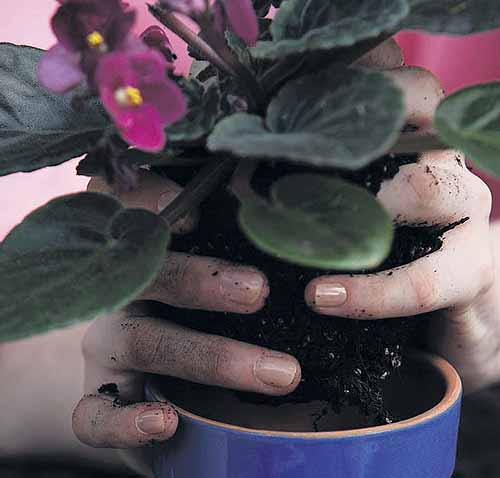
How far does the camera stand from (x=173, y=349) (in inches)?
23.1

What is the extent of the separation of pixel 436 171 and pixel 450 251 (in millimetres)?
65

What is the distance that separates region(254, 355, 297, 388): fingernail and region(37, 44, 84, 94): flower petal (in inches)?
9.3

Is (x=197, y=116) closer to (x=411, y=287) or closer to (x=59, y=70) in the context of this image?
(x=59, y=70)

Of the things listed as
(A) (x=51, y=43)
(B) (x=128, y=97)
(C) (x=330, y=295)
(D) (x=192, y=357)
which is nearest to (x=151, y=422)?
(D) (x=192, y=357)

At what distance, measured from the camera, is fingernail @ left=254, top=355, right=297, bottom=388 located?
52 centimetres

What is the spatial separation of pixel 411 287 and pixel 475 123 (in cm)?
16

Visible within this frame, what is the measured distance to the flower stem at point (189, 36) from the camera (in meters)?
0.47

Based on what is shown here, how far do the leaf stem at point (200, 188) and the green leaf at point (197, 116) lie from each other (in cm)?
6

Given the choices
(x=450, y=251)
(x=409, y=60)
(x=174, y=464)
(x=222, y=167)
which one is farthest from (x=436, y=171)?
(x=409, y=60)

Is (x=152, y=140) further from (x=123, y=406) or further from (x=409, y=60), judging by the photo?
(x=409, y=60)

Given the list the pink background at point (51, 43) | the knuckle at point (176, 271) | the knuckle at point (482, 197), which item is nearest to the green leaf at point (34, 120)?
the knuckle at point (176, 271)

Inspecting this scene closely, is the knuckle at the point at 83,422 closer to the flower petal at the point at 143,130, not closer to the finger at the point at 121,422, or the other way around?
the finger at the point at 121,422

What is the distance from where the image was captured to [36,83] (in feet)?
1.86

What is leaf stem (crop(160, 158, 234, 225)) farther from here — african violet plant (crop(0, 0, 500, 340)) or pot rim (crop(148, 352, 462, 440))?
pot rim (crop(148, 352, 462, 440))
